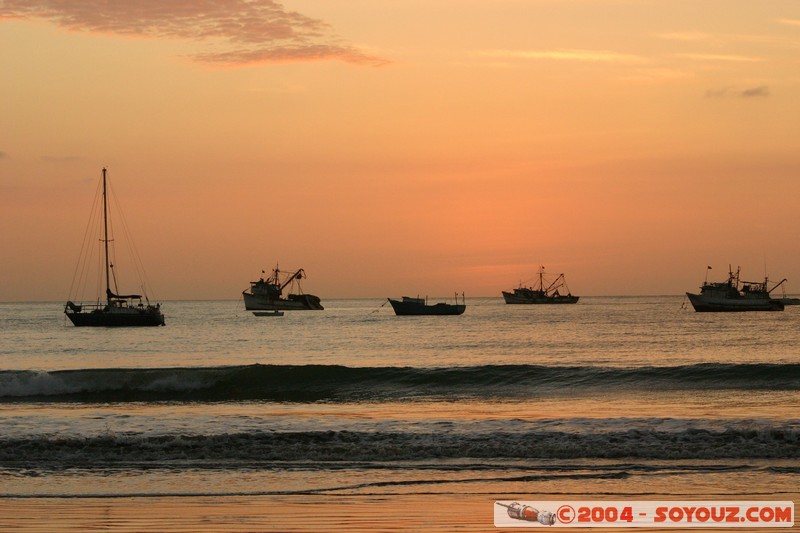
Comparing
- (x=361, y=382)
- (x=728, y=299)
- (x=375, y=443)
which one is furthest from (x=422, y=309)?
(x=375, y=443)

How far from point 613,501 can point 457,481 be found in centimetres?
297

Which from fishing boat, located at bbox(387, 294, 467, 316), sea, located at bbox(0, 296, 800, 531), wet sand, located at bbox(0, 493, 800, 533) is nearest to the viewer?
wet sand, located at bbox(0, 493, 800, 533)

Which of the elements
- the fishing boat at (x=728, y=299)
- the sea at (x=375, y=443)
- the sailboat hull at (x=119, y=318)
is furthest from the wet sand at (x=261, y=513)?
the fishing boat at (x=728, y=299)

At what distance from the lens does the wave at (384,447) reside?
18891 mm

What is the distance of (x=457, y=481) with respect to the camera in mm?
16531

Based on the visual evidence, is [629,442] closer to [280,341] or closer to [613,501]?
[613,501]

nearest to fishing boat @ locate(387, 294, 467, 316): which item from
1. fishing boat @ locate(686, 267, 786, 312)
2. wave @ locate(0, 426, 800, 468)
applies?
fishing boat @ locate(686, 267, 786, 312)

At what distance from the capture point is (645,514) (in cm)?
1388

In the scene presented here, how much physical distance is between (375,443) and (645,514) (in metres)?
7.75

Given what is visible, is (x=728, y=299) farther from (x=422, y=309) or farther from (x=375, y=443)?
(x=375, y=443)

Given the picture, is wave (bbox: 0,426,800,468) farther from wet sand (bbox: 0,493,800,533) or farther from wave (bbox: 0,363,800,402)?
wave (bbox: 0,363,800,402)

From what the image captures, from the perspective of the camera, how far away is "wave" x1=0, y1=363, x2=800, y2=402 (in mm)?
37594

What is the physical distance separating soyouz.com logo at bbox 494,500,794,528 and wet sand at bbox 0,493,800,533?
248 millimetres

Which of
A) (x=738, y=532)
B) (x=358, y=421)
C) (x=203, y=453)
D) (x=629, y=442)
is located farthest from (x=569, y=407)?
(x=738, y=532)
